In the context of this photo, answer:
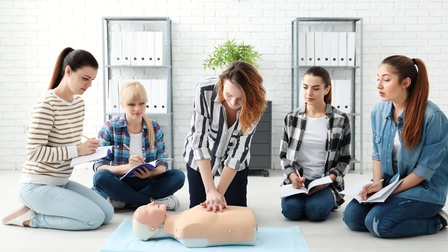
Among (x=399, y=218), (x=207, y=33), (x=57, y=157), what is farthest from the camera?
(x=207, y=33)

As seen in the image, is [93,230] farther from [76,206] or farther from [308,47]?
[308,47]

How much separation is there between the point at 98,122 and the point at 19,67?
3.15ft

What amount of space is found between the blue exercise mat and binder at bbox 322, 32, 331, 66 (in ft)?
8.56

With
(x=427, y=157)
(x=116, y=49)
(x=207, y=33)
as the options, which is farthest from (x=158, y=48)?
(x=427, y=157)

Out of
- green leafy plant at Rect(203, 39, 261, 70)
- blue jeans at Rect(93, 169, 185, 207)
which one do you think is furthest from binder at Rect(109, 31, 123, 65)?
blue jeans at Rect(93, 169, 185, 207)

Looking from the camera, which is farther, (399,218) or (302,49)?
(302,49)

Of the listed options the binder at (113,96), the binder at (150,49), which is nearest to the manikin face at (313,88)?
the binder at (150,49)

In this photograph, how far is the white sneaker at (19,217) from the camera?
2.75 metres

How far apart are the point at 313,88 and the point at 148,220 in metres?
1.29

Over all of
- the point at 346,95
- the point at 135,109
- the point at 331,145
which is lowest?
the point at 331,145

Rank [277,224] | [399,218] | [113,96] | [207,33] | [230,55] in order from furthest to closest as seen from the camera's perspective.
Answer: [207,33] < [113,96] < [230,55] < [277,224] < [399,218]

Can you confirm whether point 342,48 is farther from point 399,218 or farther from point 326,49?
point 399,218

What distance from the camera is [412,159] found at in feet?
8.42

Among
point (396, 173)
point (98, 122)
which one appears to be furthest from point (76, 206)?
point (98, 122)
